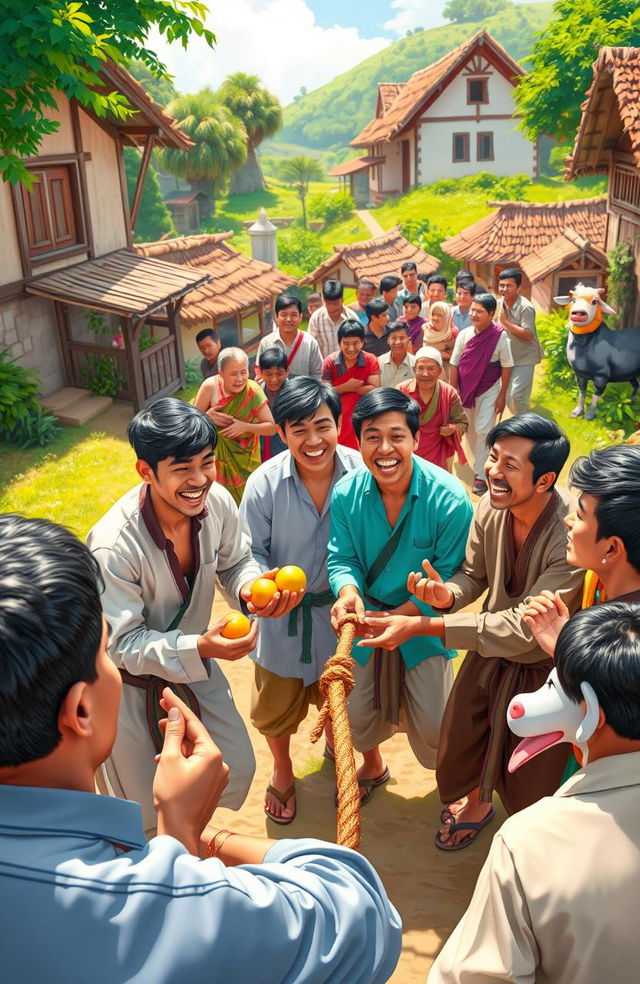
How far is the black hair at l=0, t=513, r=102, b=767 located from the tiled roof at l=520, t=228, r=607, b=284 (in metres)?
20.2

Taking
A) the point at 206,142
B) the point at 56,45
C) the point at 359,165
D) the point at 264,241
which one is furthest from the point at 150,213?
the point at 56,45

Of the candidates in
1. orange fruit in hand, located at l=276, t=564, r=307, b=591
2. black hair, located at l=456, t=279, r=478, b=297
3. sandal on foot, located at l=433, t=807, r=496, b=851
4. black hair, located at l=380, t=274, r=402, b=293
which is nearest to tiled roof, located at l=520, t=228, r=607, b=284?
black hair, located at l=380, t=274, r=402, b=293

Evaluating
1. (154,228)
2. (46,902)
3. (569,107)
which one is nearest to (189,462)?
(46,902)

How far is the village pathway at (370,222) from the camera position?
41194 millimetres

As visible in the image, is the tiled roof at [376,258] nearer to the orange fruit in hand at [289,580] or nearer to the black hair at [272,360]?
the black hair at [272,360]

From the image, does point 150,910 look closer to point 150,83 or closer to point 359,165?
point 359,165

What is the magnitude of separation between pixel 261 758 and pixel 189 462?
→ 98.0 inches

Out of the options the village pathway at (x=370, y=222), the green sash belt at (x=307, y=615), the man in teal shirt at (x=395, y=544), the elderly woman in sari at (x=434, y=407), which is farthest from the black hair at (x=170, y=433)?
the village pathway at (x=370, y=222)

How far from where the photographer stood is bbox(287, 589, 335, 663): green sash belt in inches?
170

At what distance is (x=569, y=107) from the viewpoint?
78.5 ft

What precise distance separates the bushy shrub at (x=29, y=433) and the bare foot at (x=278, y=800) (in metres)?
8.94

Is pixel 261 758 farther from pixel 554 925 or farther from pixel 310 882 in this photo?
pixel 310 882

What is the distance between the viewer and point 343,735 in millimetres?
2469

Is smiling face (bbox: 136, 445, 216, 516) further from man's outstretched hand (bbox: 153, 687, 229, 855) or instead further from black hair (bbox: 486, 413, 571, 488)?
man's outstretched hand (bbox: 153, 687, 229, 855)
